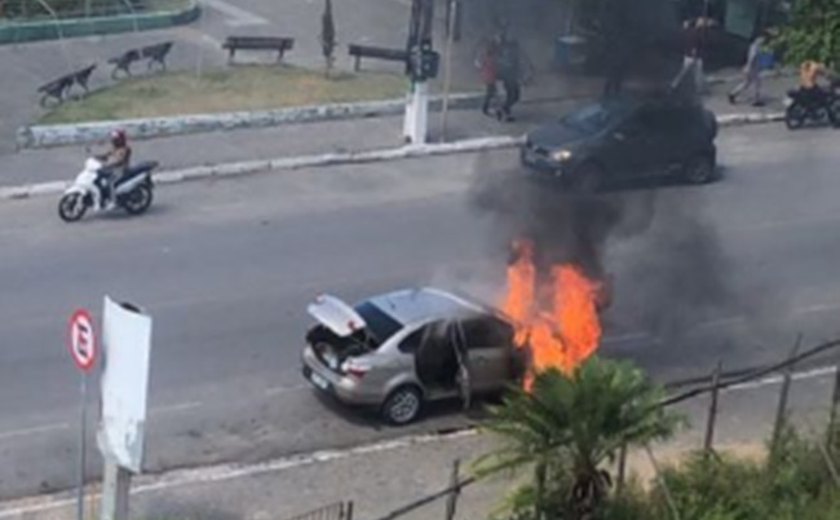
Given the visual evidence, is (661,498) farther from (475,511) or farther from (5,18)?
(5,18)

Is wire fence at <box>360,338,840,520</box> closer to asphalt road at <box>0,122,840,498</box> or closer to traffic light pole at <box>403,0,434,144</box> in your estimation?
asphalt road at <box>0,122,840,498</box>

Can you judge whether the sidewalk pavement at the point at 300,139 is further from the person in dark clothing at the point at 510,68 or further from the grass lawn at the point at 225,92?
→ the grass lawn at the point at 225,92

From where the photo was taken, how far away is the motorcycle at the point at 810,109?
3253 centimetres

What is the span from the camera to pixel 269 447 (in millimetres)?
19203

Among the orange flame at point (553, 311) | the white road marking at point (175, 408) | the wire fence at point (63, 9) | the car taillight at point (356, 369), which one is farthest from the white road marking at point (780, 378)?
the wire fence at point (63, 9)

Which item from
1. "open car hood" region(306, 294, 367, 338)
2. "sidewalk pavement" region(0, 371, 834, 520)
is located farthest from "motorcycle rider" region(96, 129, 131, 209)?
"sidewalk pavement" region(0, 371, 834, 520)

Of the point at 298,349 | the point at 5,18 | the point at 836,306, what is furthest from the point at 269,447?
the point at 5,18

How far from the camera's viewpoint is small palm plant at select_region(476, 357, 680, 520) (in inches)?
606

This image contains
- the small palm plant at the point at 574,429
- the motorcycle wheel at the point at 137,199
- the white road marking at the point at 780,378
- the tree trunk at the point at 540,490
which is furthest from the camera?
the motorcycle wheel at the point at 137,199

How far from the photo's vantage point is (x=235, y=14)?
Result: 3809 centimetres

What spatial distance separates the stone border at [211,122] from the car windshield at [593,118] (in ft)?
12.2

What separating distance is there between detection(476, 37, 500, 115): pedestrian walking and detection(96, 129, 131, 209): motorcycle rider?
698 centimetres

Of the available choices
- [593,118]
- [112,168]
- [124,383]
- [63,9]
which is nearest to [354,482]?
[124,383]

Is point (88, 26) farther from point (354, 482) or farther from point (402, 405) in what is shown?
point (354, 482)
